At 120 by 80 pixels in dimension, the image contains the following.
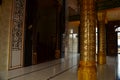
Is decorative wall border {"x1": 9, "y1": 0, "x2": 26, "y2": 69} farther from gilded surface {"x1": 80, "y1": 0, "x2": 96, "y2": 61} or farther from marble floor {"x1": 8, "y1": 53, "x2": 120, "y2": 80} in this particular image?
gilded surface {"x1": 80, "y1": 0, "x2": 96, "y2": 61}

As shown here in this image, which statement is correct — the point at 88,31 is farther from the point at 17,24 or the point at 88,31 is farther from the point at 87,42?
the point at 17,24

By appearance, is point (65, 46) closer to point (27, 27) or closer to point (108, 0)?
point (108, 0)

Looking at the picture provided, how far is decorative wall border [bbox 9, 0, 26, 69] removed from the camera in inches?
230

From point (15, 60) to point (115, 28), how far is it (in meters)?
11.1

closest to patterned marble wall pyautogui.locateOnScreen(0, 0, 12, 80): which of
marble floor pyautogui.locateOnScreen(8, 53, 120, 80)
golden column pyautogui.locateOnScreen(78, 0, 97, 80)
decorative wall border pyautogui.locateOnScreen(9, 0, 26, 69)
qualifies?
decorative wall border pyautogui.locateOnScreen(9, 0, 26, 69)

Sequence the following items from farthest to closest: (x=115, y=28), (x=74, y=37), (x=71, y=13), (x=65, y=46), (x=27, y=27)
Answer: (x=74, y=37), (x=115, y=28), (x=71, y=13), (x=65, y=46), (x=27, y=27)

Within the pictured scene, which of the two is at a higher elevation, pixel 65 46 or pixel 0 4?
pixel 0 4

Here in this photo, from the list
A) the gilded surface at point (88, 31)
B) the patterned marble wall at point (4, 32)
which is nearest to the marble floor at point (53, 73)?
the patterned marble wall at point (4, 32)

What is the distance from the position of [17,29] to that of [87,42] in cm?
342

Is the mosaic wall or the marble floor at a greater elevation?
the mosaic wall

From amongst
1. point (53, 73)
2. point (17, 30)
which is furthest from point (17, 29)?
point (53, 73)

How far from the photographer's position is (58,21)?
11156 millimetres

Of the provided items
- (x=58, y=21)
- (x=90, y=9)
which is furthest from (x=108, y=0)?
(x=90, y=9)

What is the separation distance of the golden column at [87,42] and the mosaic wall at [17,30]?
3.11m
